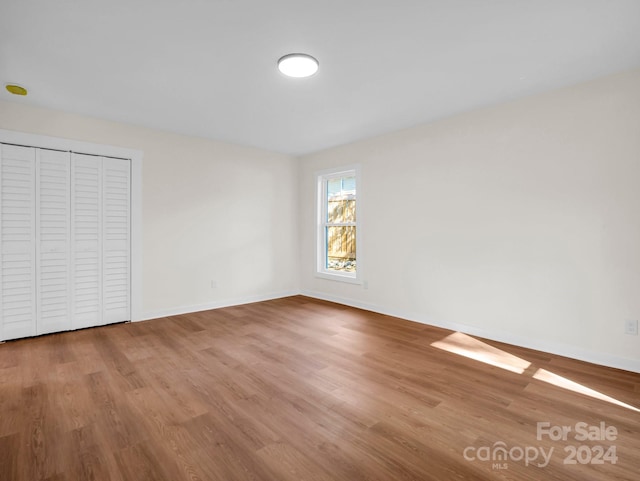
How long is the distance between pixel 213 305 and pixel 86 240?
184 centimetres

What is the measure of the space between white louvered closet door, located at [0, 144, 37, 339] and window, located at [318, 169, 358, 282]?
12.4 ft

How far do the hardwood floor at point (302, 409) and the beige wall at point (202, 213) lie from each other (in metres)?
1.21

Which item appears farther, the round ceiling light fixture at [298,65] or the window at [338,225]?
the window at [338,225]

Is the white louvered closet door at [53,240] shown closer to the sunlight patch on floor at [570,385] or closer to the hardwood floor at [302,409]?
the hardwood floor at [302,409]

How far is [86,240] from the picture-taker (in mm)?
3746

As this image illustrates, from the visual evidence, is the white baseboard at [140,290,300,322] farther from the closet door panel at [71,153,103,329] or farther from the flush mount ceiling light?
the flush mount ceiling light

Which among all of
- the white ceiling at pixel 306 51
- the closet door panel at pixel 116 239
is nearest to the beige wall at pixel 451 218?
the closet door panel at pixel 116 239

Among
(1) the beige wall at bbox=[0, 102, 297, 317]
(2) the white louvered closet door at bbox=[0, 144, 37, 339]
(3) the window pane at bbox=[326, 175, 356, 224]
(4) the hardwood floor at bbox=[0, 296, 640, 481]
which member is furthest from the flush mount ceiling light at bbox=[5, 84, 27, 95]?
(3) the window pane at bbox=[326, 175, 356, 224]

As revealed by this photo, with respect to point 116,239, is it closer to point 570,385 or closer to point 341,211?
point 341,211

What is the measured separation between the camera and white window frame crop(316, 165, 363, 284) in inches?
189

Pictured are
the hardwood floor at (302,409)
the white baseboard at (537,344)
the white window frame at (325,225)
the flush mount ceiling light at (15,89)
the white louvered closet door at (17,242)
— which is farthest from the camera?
the white window frame at (325,225)

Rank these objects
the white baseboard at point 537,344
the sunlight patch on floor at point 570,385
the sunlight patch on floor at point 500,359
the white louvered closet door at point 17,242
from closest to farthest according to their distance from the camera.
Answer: the sunlight patch on floor at point 570,385 < the sunlight patch on floor at point 500,359 < the white baseboard at point 537,344 < the white louvered closet door at point 17,242

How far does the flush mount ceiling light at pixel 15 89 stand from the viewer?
9.55ft

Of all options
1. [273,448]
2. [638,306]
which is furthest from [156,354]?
[638,306]
